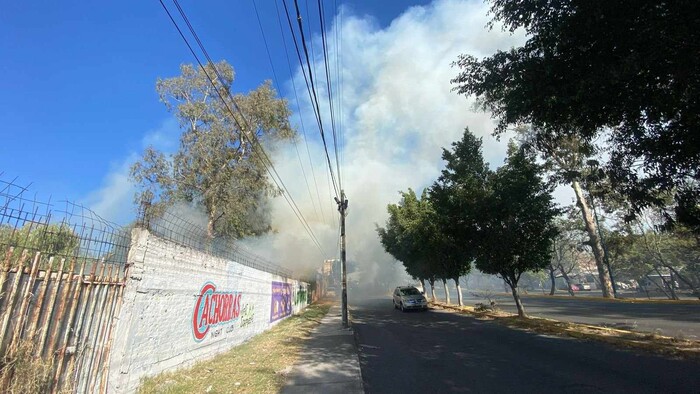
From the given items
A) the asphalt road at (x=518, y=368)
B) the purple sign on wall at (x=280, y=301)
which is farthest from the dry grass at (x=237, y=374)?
the purple sign on wall at (x=280, y=301)

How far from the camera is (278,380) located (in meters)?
6.36

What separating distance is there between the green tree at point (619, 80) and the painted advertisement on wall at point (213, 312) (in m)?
8.33

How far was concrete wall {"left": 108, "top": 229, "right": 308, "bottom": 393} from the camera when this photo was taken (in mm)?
5344

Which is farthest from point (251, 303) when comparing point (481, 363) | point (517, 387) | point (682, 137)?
point (682, 137)

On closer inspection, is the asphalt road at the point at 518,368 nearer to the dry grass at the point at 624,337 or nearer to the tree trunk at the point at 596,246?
the dry grass at the point at 624,337

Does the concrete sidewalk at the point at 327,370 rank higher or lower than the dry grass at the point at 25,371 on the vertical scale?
lower

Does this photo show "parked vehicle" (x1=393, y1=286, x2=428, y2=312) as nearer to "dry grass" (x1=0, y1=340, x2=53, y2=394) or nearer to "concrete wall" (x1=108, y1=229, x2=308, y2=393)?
"concrete wall" (x1=108, y1=229, x2=308, y2=393)

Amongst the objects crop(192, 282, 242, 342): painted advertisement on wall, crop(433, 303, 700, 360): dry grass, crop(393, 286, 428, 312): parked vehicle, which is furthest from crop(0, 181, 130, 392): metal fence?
crop(393, 286, 428, 312): parked vehicle

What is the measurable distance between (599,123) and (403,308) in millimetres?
17877

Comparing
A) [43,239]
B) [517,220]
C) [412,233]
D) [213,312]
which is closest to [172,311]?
[213,312]

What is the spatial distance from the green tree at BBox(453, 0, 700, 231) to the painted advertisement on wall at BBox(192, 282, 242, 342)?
27.3 feet

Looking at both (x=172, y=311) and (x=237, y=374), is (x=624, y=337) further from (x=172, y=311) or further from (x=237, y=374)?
(x=172, y=311)

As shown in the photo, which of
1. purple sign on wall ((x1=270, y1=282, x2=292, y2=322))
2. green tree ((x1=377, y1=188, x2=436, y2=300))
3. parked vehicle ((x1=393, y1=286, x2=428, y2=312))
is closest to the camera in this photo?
purple sign on wall ((x1=270, y1=282, x2=292, y2=322))

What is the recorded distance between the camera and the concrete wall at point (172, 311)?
5.34 metres
